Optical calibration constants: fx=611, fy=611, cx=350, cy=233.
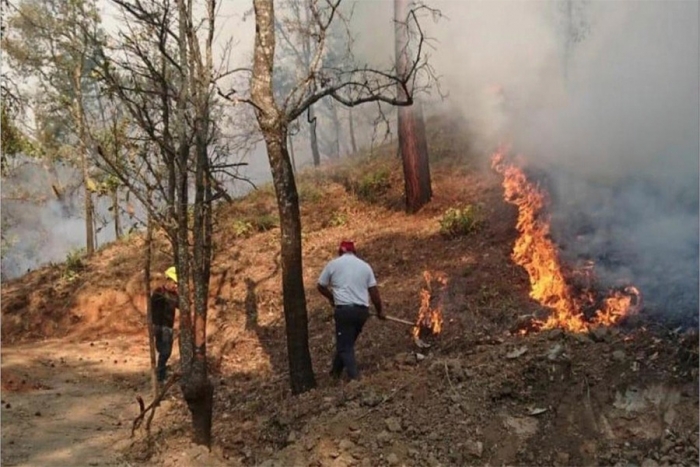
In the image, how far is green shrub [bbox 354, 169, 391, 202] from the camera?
16.5 metres

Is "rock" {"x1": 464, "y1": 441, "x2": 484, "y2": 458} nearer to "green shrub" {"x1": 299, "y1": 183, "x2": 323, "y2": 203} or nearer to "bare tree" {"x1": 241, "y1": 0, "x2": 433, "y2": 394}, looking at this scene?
"bare tree" {"x1": 241, "y1": 0, "x2": 433, "y2": 394}

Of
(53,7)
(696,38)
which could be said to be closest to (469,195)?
(696,38)

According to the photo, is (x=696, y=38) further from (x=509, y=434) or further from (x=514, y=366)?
(x=509, y=434)

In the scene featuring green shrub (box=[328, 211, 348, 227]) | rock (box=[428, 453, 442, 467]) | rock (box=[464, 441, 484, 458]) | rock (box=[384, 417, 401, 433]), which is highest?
green shrub (box=[328, 211, 348, 227])

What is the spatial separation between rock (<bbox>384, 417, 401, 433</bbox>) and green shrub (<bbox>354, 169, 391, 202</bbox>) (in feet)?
35.4

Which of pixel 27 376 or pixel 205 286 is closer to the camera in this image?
pixel 205 286

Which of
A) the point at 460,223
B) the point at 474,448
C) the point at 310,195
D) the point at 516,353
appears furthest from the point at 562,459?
the point at 310,195

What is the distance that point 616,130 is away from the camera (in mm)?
11992

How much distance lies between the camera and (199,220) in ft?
20.5

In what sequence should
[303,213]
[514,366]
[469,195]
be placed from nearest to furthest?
[514,366]
[469,195]
[303,213]

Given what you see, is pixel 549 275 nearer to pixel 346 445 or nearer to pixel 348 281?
pixel 348 281

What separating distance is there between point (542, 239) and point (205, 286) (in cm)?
614

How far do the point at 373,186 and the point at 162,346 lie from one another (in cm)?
879

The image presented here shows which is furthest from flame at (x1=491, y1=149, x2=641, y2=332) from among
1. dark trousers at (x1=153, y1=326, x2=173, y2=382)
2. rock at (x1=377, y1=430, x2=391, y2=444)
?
dark trousers at (x1=153, y1=326, x2=173, y2=382)
